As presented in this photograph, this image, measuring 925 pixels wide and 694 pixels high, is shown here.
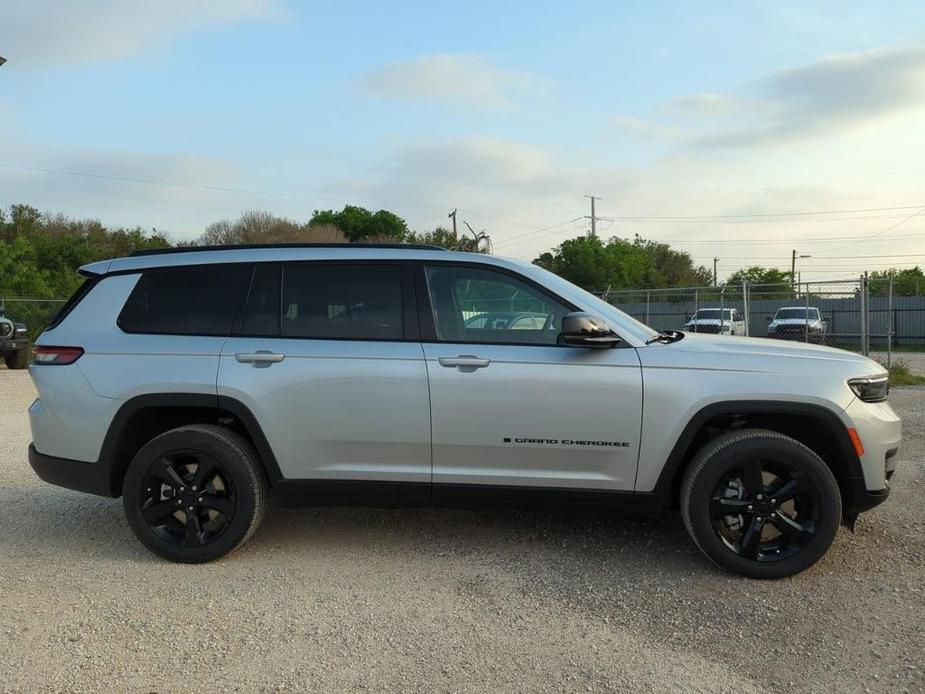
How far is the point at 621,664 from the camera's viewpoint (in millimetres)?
3043

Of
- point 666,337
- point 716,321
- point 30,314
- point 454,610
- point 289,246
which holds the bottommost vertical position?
point 454,610

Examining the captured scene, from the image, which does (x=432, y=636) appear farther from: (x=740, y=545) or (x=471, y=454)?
(x=740, y=545)

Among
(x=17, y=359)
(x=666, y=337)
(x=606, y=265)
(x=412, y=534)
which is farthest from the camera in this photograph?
(x=606, y=265)

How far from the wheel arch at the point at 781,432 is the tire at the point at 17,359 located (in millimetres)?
15221

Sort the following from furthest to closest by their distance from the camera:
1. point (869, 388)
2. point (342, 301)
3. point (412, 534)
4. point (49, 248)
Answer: point (49, 248)
point (412, 534)
point (342, 301)
point (869, 388)

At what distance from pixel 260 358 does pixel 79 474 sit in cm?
126

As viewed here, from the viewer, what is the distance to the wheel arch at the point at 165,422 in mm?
4105

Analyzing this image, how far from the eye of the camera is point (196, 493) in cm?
416

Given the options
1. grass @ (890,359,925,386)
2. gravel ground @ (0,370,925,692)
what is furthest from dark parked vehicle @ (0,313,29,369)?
grass @ (890,359,925,386)

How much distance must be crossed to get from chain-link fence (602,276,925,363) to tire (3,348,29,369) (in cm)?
1297

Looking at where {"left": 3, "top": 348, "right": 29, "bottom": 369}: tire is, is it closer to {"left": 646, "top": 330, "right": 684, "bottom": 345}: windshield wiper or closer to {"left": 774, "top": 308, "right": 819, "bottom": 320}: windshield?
{"left": 646, "top": 330, "right": 684, "bottom": 345}: windshield wiper

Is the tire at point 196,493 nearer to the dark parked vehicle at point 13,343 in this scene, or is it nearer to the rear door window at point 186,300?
the rear door window at point 186,300

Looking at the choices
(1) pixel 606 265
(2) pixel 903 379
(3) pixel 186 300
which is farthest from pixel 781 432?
(1) pixel 606 265

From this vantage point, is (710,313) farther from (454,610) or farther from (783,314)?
(454,610)
